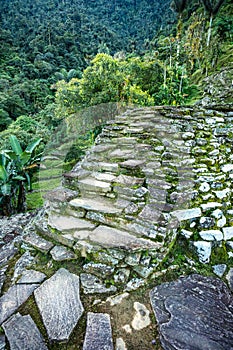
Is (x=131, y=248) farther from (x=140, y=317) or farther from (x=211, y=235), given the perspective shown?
(x=211, y=235)

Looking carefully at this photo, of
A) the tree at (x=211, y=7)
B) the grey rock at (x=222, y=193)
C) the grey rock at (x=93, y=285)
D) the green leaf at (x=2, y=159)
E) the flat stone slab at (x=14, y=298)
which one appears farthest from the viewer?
the tree at (x=211, y=7)

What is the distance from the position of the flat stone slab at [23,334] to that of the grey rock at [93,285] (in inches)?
15.7

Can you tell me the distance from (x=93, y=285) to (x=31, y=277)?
0.52m

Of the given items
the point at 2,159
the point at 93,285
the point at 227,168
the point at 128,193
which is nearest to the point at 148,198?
the point at 128,193

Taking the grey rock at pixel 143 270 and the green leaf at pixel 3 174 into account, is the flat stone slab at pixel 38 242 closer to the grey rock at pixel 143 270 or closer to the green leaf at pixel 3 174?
the grey rock at pixel 143 270

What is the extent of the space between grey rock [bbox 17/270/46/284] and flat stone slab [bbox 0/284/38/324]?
4cm

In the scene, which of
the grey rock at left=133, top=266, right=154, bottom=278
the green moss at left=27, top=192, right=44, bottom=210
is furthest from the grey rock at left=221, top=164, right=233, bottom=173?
the green moss at left=27, top=192, right=44, bottom=210

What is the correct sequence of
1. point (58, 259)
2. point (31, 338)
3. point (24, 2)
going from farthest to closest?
point (24, 2), point (58, 259), point (31, 338)

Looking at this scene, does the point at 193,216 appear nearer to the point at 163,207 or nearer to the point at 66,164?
the point at 163,207

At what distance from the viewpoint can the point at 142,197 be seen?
2.28 meters

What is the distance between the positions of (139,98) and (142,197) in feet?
19.8

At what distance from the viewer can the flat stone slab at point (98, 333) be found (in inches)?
51.4

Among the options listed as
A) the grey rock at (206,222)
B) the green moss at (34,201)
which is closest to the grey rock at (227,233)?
the grey rock at (206,222)


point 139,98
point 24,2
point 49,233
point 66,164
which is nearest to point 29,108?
point 139,98
